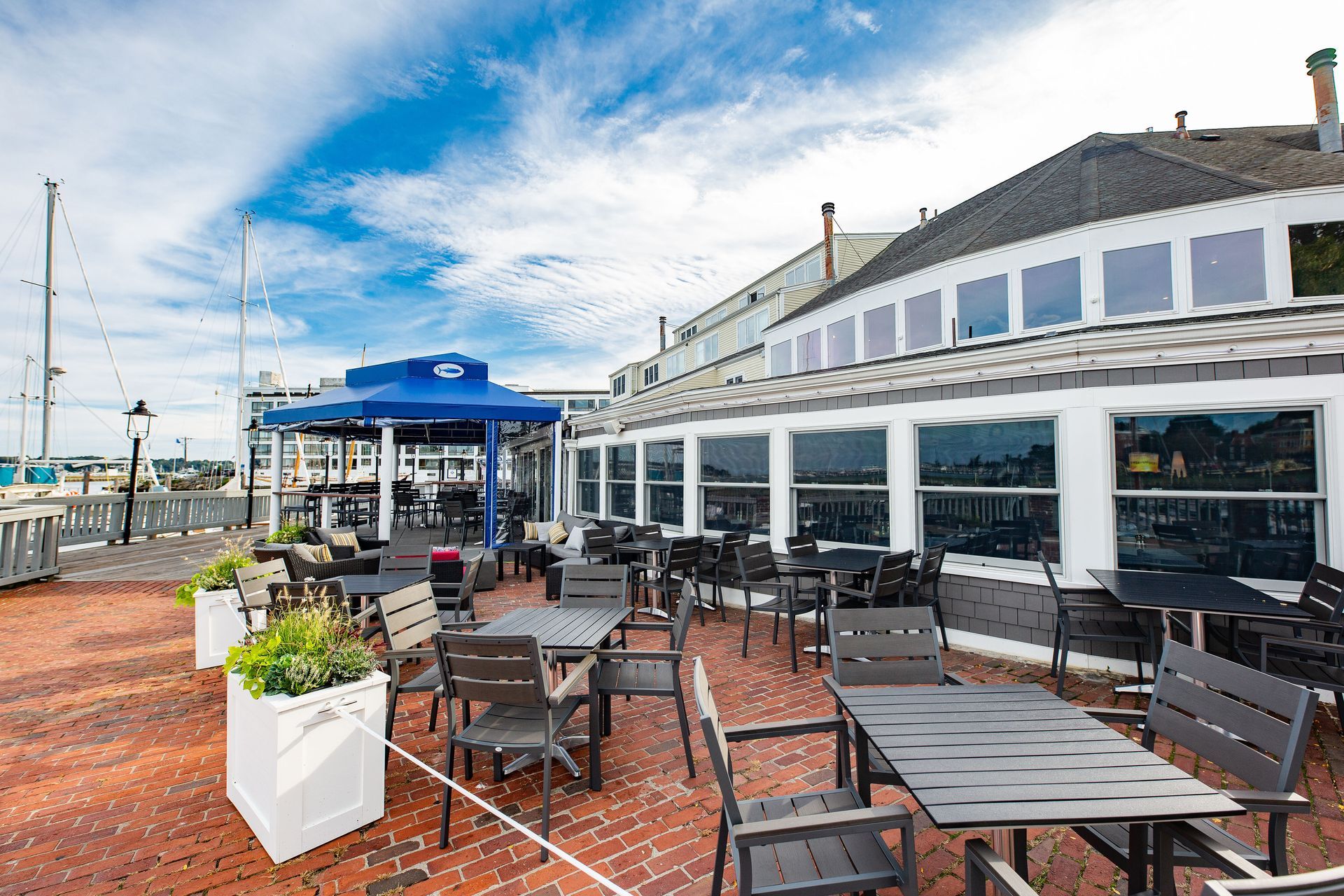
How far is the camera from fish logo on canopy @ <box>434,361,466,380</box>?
9.93 metres

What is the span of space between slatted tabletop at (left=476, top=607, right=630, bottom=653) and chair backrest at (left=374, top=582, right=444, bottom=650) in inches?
17.4

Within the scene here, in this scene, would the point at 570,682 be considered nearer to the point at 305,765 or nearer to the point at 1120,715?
the point at 305,765

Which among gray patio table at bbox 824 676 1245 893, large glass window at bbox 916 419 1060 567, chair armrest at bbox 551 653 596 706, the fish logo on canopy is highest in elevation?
the fish logo on canopy

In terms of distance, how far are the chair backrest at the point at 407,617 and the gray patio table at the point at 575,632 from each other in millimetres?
451

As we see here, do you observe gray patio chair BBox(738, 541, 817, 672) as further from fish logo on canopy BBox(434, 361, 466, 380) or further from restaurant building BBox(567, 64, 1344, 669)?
fish logo on canopy BBox(434, 361, 466, 380)

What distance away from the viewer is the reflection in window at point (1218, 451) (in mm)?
4652

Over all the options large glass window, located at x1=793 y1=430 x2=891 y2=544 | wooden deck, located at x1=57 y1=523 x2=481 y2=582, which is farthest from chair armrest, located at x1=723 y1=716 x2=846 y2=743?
wooden deck, located at x1=57 y1=523 x2=481 y2=582

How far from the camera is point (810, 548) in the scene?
6.80m

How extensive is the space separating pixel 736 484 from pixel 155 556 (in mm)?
12556

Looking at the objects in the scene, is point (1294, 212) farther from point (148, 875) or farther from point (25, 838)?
point (25, 838)

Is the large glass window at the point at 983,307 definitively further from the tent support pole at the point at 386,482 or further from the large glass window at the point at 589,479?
the tent support pole at the point at 386,482

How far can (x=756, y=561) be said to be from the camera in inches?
251

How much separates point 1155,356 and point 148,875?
7856mm

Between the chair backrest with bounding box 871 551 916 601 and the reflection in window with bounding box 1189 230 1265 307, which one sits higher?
the reflection in window with bounding box 1189 230 1265 307
